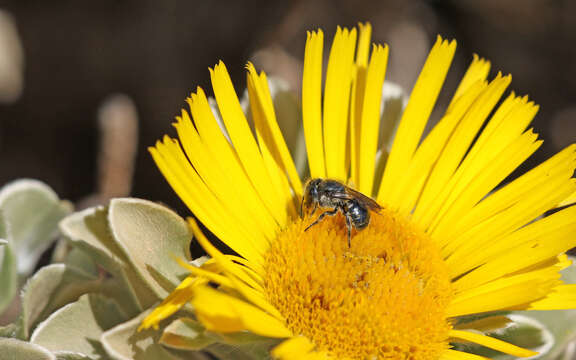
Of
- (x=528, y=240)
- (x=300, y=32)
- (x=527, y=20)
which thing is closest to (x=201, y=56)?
(x=300, y=32)

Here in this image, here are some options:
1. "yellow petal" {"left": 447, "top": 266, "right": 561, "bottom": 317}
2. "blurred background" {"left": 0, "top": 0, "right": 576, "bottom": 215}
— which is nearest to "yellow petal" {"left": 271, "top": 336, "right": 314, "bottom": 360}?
"yellow petal" {"left": 447, "top": 266, "right": 561, "bottom": 317}

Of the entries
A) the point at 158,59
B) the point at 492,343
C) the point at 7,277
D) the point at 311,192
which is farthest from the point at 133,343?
the point at 158,59

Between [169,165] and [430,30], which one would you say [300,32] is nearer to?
[430,30]

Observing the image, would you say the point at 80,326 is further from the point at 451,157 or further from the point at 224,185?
the point at 451,157

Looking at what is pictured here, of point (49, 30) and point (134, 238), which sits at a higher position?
point (49, 30)

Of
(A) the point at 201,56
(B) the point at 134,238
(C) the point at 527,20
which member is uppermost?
(C) the point at 527,20

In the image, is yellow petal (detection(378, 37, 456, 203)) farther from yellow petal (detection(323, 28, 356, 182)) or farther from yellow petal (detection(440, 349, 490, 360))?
yellow petal (detection(440, 349, 490, 360))

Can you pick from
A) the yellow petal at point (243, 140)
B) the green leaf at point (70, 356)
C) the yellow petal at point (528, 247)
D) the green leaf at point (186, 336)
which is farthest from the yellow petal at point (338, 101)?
the green leaf at point (70, 356)
